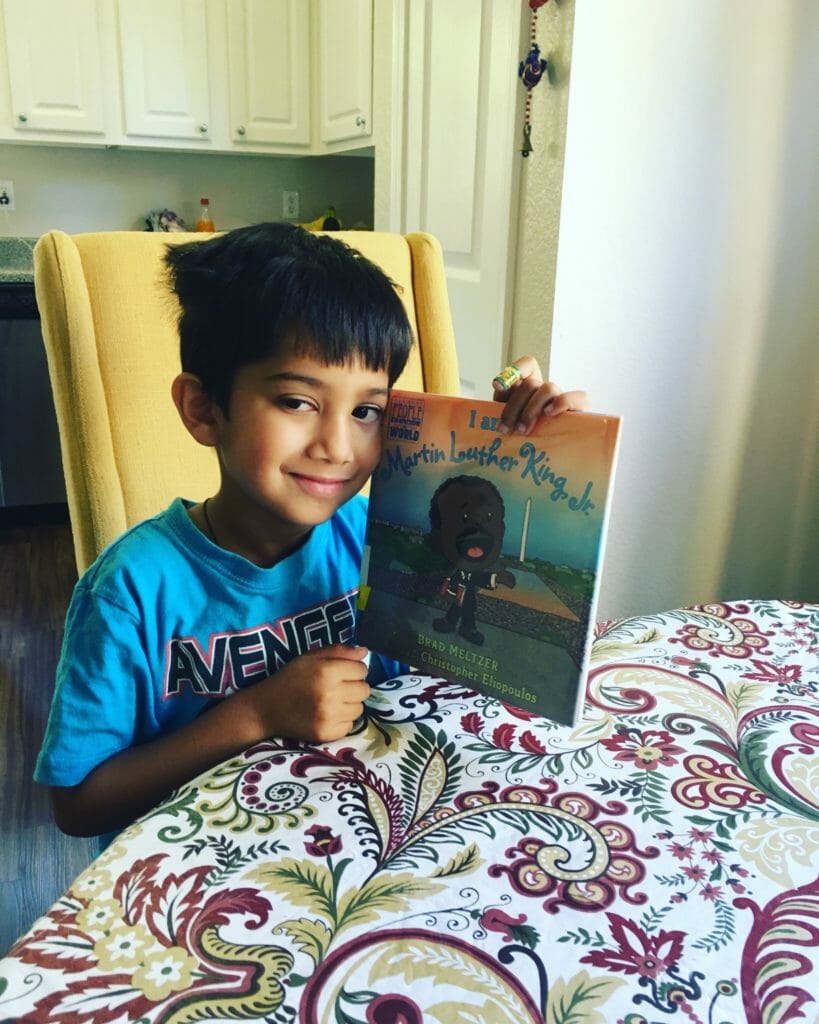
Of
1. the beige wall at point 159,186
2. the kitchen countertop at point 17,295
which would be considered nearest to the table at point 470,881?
the kitchen countertop at point 17,295

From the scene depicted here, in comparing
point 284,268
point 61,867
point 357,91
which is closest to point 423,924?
point 284,268

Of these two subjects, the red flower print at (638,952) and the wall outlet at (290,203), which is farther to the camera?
the wall outlet at (290,203)

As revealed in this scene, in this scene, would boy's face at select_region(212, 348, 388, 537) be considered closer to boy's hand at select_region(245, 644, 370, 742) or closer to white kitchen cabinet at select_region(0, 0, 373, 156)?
boy's hand at select_region(245, 644, 370, 742)

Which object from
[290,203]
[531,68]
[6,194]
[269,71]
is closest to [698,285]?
[531,68]

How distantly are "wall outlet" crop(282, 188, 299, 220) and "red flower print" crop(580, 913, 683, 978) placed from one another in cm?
343

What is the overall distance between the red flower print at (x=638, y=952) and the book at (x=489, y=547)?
139mm

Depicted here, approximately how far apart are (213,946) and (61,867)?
50.7 inches

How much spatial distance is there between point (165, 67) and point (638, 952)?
318cm

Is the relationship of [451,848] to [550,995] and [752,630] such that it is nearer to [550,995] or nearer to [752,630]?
[550,995]

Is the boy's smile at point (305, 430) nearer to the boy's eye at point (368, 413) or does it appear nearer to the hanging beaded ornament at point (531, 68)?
the boy's eye at point (368, 413)

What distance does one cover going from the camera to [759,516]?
1746mm

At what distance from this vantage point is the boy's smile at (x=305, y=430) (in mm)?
601

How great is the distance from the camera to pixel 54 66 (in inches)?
109

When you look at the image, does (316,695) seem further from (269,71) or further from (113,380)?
(269,71)
